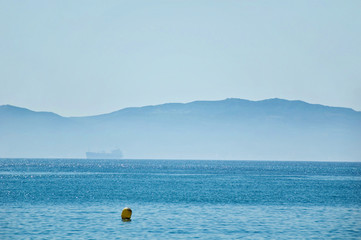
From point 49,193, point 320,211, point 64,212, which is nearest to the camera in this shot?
point 64,212

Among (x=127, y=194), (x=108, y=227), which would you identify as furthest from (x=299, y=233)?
(x=127, y=194)

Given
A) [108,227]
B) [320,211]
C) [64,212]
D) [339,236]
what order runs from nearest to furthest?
[339,236], [108,227], [64,212], [320,211]

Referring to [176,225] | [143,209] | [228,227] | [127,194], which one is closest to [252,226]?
[228,227]

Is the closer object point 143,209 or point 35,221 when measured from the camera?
point 35,221

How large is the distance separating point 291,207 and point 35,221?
28.9m

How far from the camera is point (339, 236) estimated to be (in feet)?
152

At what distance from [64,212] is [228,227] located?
59.3 feet

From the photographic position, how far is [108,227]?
5034cm

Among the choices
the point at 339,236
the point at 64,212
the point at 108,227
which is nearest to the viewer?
the point at 339,236

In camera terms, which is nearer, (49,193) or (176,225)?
(176,225)

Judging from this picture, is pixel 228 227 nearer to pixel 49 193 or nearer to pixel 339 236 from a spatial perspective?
pixel 339 236

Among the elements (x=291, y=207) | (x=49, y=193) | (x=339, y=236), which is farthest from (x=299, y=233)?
(x=49, y=193)

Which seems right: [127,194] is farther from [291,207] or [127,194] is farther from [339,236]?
[339,236]

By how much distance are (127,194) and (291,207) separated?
26539 mm
